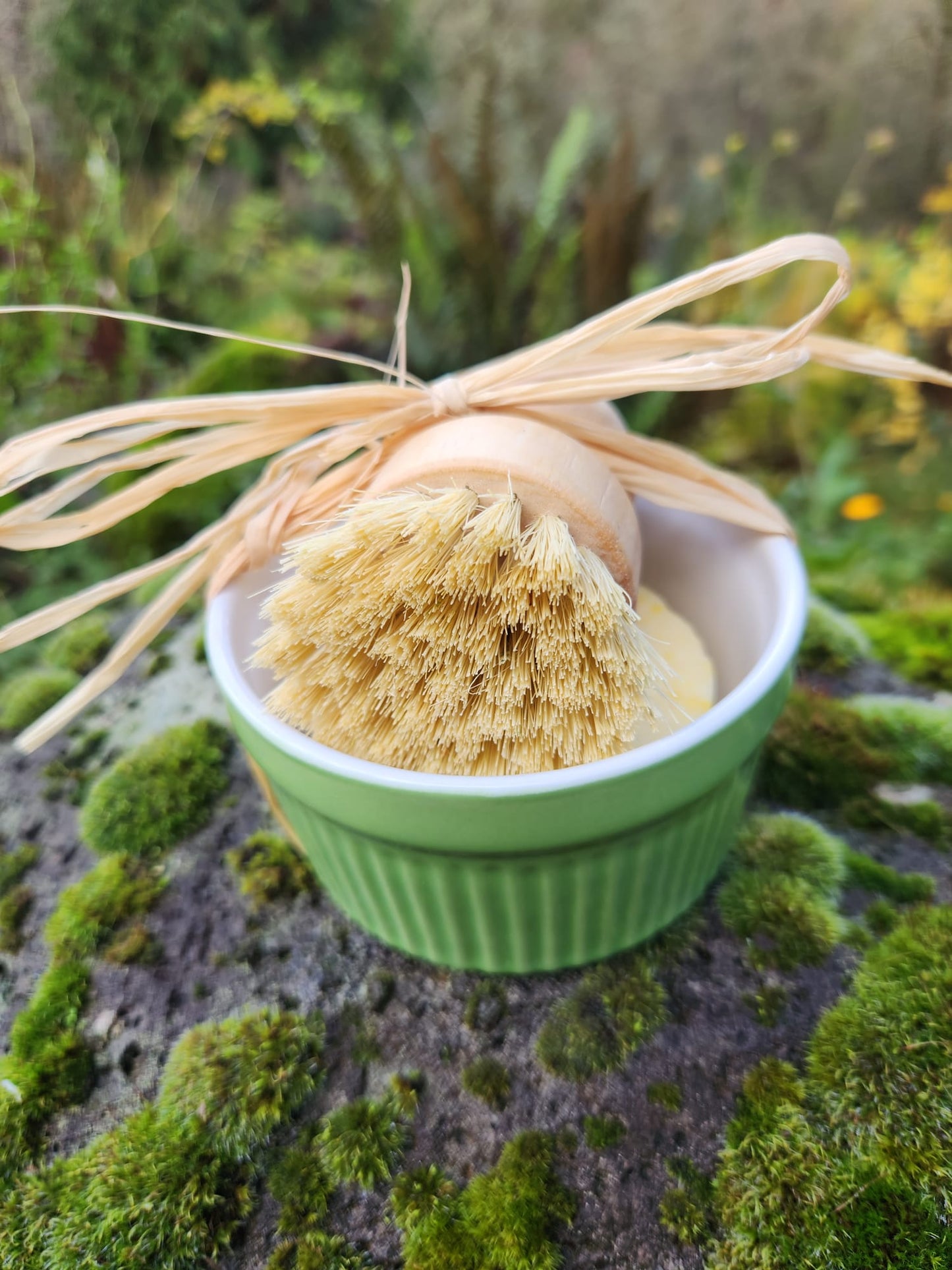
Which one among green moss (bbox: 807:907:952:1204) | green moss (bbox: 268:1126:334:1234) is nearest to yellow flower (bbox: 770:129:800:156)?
green moss (bbox: 807:907:952:1204)

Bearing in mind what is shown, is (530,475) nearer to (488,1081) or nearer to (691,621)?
(691,621)

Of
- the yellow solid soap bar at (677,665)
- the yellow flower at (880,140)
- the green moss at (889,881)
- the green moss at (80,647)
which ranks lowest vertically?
the green moss at (889,881)

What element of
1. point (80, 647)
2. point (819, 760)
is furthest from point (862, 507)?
point (80, 647)

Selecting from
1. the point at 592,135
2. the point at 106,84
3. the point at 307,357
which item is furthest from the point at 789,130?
the point at 106,84

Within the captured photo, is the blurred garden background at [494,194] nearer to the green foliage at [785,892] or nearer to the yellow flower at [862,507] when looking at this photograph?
the yellow flower at [862,507]

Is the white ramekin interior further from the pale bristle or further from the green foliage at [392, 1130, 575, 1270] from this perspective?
the green foliage at [392, 1130, 575, 1270]

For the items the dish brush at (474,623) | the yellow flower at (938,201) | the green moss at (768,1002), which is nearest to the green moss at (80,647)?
the dish brush at (474,623)
